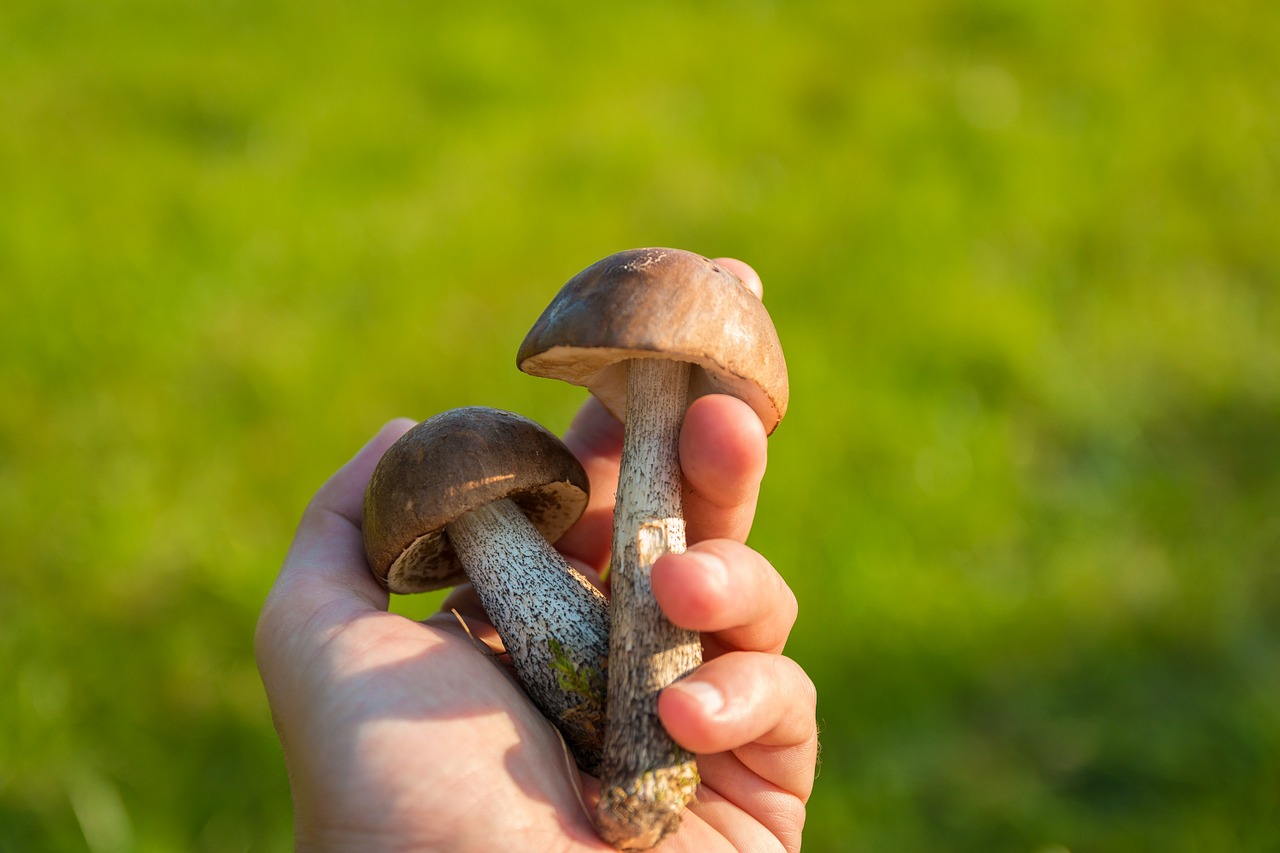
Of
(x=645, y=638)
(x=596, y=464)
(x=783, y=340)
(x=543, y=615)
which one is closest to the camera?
(x=645, y=638)

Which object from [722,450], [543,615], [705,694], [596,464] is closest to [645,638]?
[705,694]

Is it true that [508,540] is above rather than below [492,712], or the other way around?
above

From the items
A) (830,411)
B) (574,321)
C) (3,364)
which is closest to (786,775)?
(574,321)

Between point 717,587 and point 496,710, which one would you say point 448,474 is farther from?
point 717,587

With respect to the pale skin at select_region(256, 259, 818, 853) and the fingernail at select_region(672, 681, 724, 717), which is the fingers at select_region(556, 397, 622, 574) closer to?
the pale skin at select_region(256, 259, 818, 853)

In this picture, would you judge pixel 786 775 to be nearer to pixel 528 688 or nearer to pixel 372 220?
pixel 528 688

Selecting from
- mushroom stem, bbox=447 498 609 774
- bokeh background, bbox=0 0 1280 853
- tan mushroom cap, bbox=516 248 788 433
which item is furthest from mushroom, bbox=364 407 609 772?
bokeh background, bbox=0 0 1280 853
